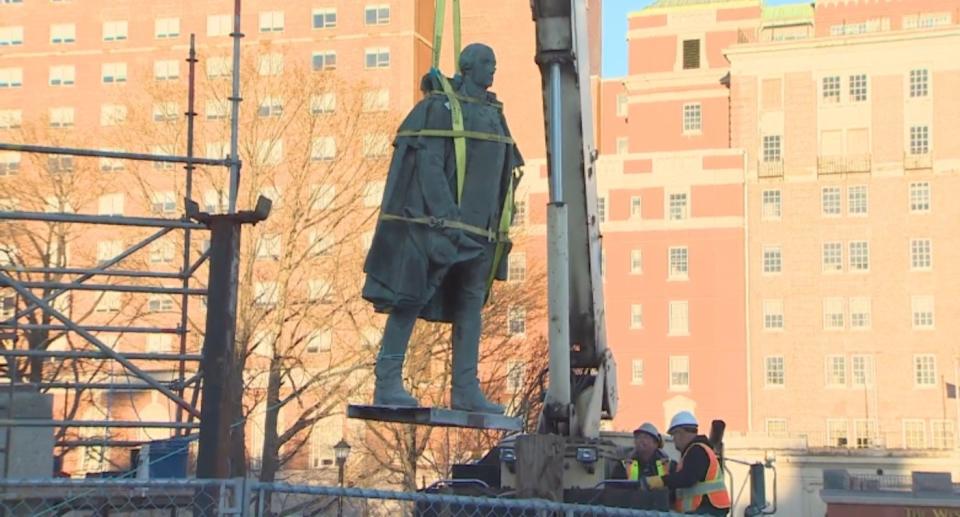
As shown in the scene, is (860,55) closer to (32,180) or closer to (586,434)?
(32,180)

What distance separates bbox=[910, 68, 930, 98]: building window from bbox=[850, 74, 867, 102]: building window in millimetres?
2069

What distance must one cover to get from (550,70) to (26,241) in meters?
31.8

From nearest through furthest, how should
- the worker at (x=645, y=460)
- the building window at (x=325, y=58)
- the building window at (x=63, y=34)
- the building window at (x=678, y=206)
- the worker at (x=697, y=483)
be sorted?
the worker at (x=697, y=483) → the worker at (x=645, y=460) → the building window at (x=678, y=206) → the building window at (x=325, y=58) → the building window at (x=63, y=34)

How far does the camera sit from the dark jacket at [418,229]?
701cm

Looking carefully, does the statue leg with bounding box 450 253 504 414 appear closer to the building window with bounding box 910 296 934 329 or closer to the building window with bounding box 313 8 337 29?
the building window with bounding box 910 296 934 329

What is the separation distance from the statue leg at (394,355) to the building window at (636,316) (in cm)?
5734

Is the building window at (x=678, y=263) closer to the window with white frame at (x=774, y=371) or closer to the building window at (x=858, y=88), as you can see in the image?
the window with white frame at (x=774, y=371)

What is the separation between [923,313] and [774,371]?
278 inches

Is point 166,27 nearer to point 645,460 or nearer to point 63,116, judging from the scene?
point 63,116

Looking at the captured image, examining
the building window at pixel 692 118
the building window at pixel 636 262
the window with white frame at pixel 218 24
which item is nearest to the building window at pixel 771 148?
the building window at pixel 692 118

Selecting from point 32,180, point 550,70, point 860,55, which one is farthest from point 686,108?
point 550,70

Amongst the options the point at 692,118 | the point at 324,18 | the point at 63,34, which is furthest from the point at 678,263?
the point at 63,34

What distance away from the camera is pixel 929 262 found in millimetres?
60438

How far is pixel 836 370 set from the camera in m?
61.2
